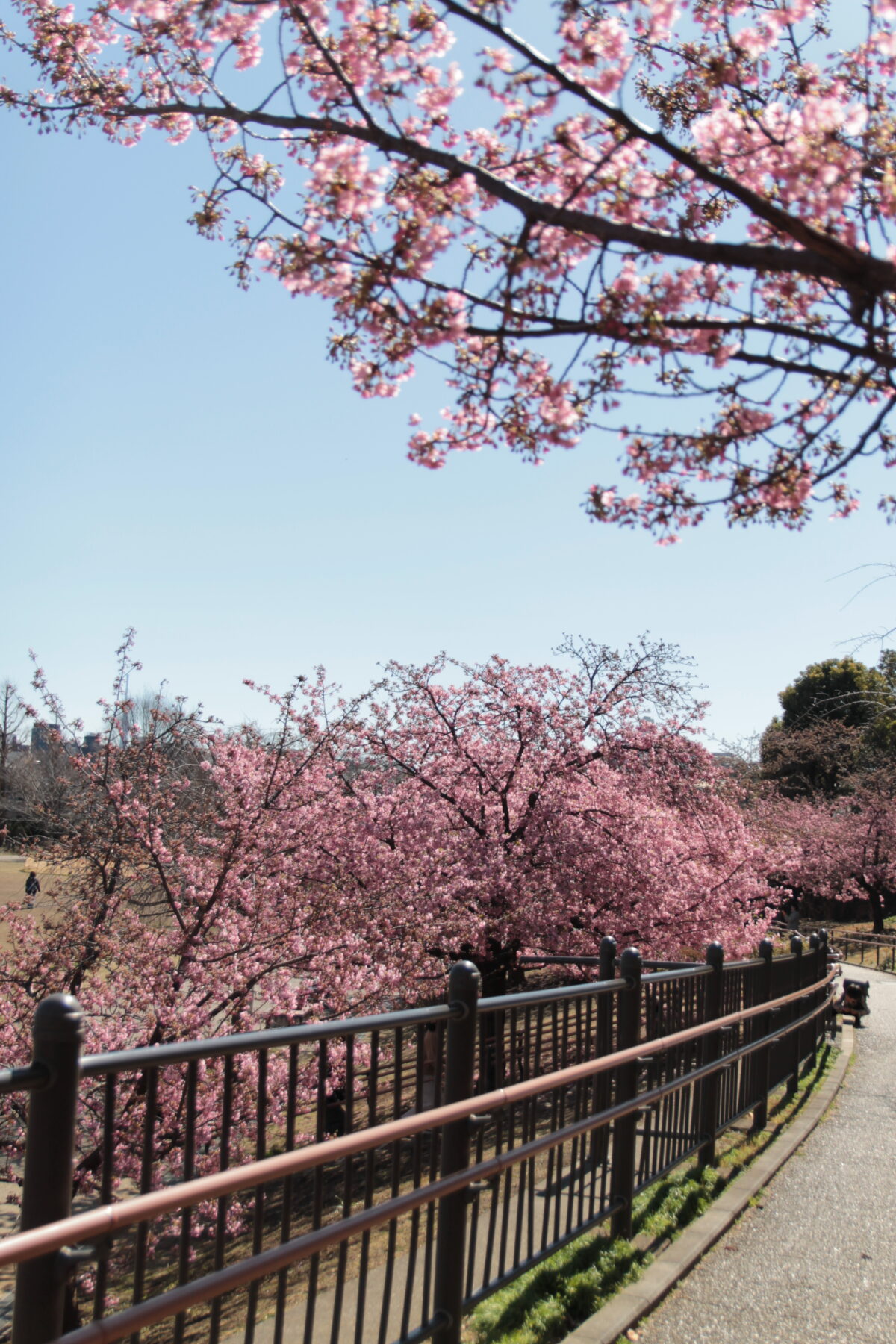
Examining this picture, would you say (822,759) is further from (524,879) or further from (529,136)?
(529,136)

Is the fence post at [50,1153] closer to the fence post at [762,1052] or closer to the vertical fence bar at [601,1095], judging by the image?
the vertical fence bar at [601,1095]

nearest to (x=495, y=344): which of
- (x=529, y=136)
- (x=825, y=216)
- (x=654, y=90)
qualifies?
(x=529, y=136)

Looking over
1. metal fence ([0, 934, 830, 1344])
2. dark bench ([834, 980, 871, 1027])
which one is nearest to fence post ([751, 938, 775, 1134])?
metal fence ([0, 934, 830, 1344])

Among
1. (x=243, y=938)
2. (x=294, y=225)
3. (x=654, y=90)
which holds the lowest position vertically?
(x=243, y=938)

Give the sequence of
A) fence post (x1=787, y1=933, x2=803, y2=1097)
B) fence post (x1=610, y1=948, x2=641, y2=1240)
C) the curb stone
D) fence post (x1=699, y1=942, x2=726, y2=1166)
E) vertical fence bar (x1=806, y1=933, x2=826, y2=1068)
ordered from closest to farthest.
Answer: the curb stone → fence post (x1=610, y1=948, x2=641, y2=1240) → fence post (x1=699, y1=942, x2=726, y2=1166) → fence post (x1=787, y1=933, x2=803, y2=1097) → vertical fence bar (x1=806, y1=933, x2=826, y2=1068)

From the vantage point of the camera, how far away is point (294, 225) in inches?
152

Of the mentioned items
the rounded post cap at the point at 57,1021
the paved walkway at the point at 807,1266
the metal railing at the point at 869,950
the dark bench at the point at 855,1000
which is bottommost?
the metal railing at the point at 869,950

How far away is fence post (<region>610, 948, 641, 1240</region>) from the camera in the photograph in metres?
4.95

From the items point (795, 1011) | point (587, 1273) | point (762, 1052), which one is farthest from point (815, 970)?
point (587, 1273)

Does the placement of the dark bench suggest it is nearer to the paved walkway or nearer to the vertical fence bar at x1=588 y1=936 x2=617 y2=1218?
the paved walkway

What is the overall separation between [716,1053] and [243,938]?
4.11 metres

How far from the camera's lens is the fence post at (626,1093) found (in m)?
4.95

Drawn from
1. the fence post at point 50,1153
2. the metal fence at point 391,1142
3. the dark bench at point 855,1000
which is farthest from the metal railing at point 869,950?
the fence post at point 50,1153

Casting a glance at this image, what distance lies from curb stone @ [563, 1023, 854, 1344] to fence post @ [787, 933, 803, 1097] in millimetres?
1274
